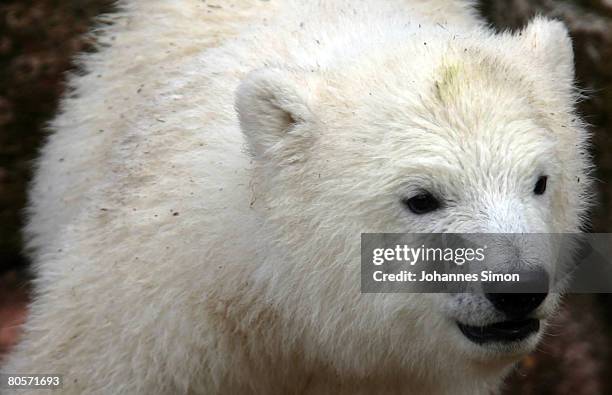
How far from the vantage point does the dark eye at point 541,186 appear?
3613 mm

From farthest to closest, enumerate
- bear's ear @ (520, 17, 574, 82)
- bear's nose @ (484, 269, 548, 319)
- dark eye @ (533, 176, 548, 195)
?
bear's ear @ (520, 17, 574, 82) < dark eye @ (533, 176, 548, 195) < bear's nose @ (484, 269, 548, 319)

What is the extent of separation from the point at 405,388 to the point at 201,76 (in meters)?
1.63

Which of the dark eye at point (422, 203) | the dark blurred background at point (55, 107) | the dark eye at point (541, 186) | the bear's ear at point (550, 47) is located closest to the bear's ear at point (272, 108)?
the dark eye at point (422, 203)

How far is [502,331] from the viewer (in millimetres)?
3480

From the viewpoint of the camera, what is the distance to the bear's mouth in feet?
11.4

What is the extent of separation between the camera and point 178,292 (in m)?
4.04

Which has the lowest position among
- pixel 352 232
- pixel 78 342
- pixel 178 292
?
pixel 78 342

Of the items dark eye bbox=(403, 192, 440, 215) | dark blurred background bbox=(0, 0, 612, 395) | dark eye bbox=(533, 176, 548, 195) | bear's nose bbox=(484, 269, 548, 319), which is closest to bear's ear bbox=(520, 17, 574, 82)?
dark eye bbox=(533, 176, 548, 195)

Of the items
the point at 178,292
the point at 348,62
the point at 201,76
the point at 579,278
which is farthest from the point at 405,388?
the point at 579,278

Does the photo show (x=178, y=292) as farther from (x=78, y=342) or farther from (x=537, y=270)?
A: (x=537, y=270)

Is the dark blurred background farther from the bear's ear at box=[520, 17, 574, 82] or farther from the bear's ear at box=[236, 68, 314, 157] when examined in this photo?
the bear's ear at box=[236, 68, 314, 157]

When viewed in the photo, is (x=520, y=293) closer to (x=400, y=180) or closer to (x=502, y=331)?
(x=502, y=331)

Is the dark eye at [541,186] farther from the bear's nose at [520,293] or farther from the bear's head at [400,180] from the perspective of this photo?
the bear's nose at [520,293]

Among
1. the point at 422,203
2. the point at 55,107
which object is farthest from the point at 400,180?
the point at 55,107
